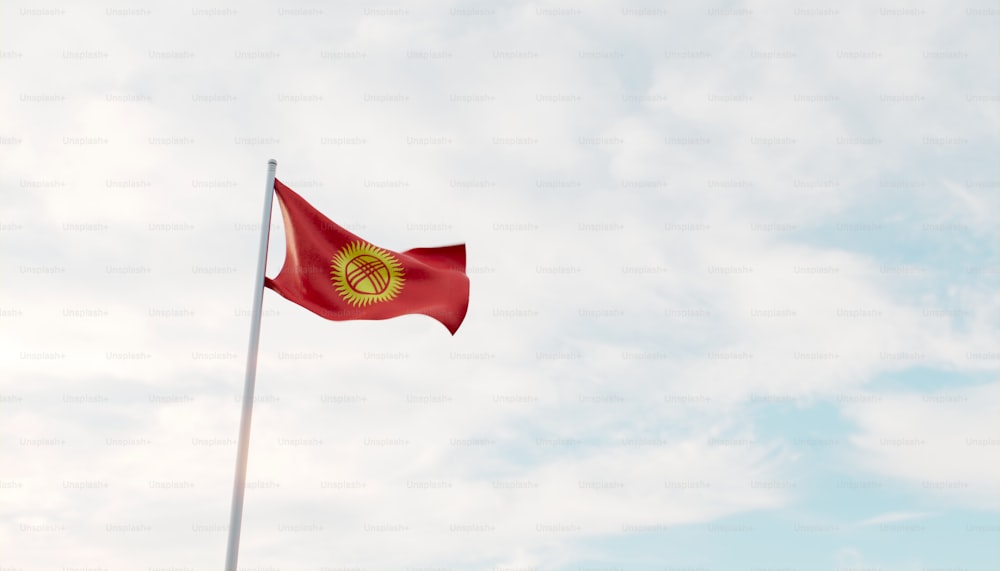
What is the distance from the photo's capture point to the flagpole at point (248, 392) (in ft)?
45.4

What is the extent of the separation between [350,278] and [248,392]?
270cm

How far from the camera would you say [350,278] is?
53.4ft

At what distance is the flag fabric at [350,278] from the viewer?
16047 millimetres

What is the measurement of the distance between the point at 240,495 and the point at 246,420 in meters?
1.09

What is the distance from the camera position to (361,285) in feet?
53.6

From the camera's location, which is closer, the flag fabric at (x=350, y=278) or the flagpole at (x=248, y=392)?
the flagpole at (x=248, y=392)

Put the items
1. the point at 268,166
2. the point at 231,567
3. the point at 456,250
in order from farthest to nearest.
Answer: the point at 456,250
the point at 268,166
the point at 231,567

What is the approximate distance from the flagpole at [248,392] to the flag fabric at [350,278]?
0.32 meters

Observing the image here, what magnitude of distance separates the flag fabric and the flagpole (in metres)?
0.32

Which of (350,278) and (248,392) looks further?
(350,278)

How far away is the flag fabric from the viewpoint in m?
16.0

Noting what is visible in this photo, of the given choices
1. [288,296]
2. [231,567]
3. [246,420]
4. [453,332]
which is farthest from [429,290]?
[231,567]

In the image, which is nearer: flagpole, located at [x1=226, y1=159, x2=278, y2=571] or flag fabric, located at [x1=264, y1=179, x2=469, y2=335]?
flagpole, located at [x1=226, y1=159, x2=278, y2=571]

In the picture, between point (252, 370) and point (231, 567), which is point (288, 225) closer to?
point (252, 370)
